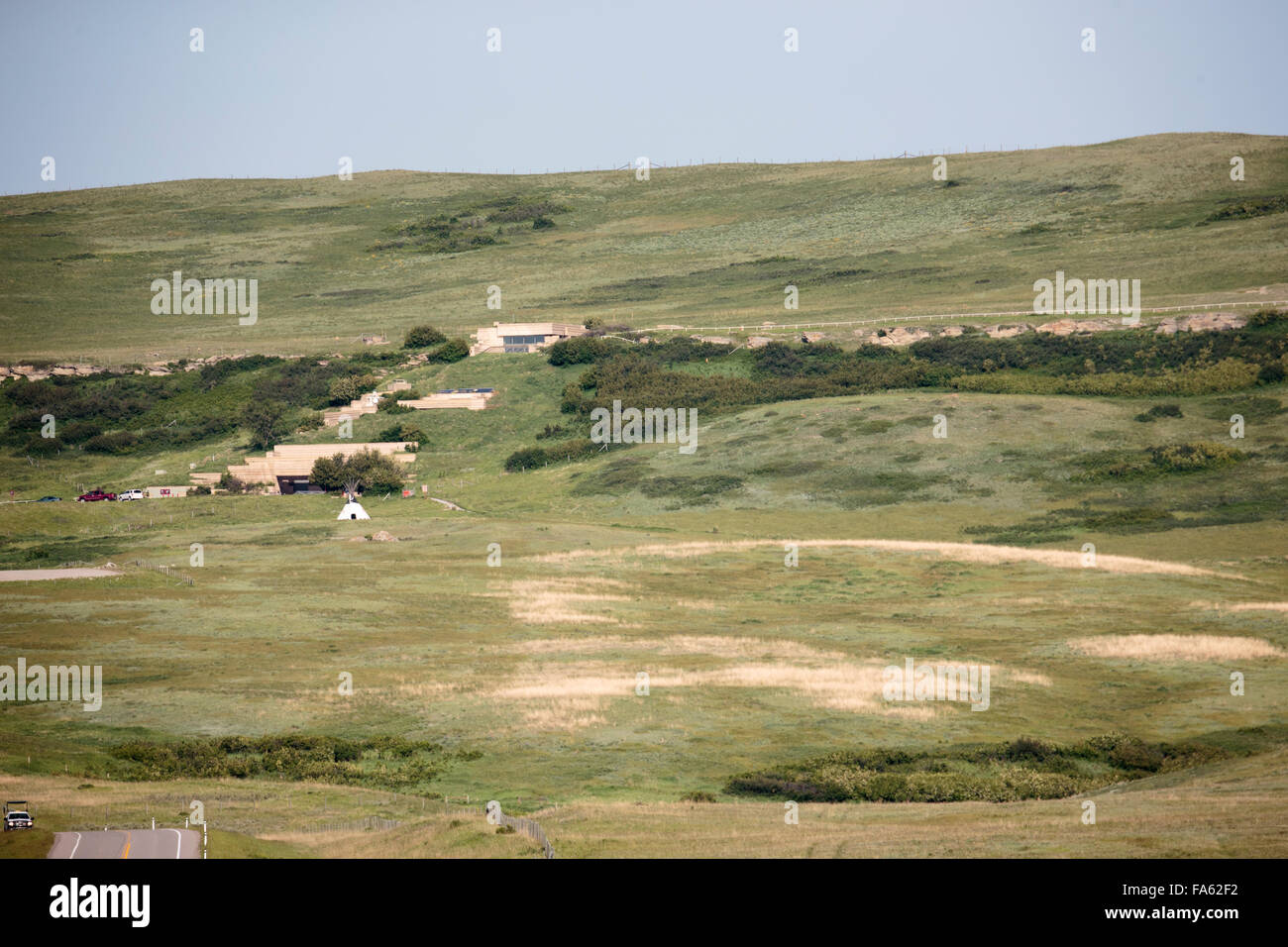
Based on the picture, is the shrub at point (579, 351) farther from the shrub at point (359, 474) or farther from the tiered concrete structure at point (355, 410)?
the shrub at point (359, 474)

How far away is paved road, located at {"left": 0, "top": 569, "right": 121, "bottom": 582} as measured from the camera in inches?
2746

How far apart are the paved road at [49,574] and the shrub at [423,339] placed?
81.1 m

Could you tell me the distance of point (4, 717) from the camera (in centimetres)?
4269

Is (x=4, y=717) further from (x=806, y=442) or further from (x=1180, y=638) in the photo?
(x=806, y=442)

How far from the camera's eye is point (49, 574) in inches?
2817

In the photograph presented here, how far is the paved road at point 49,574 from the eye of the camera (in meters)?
69.8

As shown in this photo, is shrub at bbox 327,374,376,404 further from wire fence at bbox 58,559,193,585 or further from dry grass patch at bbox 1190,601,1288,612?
dry grass patch at bbox 1190,601,1288,612

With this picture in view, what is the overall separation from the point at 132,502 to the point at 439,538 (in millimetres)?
30011

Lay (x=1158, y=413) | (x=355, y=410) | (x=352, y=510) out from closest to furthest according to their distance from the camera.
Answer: (x=352, y=510)
(x=1158, y=413)
(x=355, y=410)

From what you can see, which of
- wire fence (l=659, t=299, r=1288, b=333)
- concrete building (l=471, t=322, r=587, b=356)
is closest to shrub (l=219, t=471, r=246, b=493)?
concrete building (l=471, t=322, r=587, b=356)

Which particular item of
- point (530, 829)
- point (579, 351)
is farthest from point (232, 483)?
point (530, 829)

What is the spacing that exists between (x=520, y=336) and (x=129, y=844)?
125539mm

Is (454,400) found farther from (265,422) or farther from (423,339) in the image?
(423,339)

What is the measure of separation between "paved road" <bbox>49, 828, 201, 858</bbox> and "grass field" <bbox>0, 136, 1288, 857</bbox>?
64 centimetres
